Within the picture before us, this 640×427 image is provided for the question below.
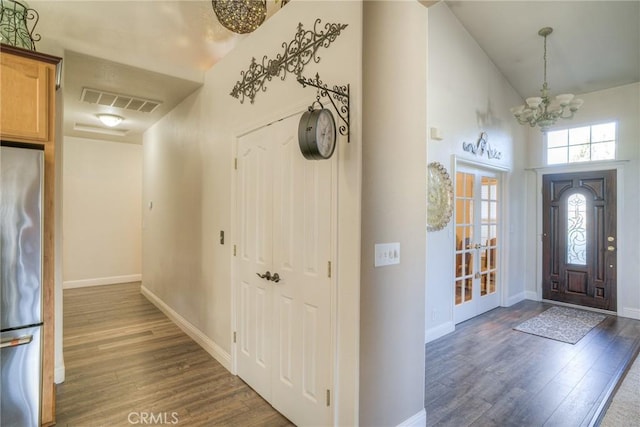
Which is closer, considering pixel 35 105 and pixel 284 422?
pixel 35 105

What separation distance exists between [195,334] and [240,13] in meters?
3.17

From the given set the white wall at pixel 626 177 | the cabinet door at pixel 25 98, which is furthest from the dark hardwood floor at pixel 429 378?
the cabinet door at pixel 25 98

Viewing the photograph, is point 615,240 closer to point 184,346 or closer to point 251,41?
point 251,41

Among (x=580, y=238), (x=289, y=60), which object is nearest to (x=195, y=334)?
(x=289, y=60)

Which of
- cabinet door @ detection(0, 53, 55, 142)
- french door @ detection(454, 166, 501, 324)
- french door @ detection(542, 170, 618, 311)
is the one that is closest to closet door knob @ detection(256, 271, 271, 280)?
cabinet door @ detection(0, 53, 55, 142)

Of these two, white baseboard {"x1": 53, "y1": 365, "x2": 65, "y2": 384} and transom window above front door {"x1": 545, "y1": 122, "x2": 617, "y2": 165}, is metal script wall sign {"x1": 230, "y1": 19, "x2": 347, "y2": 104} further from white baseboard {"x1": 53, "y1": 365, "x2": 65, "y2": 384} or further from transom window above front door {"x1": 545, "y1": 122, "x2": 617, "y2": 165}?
transom window above front door {"x1": 545, "y1": 122, "x2": 617, "y2": 165}

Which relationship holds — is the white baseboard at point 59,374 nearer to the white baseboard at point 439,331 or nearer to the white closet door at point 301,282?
the white closet door at point 301,282

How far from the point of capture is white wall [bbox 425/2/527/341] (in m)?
3.71

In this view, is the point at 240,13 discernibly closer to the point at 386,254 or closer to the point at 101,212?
the point at 386,254

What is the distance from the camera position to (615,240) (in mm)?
4688

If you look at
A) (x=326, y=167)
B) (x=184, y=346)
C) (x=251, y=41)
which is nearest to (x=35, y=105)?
(x=251, y=41)

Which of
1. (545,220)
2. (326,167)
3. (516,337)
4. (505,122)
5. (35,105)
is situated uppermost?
(505,122)

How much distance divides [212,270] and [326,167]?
199cm

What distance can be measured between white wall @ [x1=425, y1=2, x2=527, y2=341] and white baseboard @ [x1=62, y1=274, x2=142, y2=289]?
581cm
